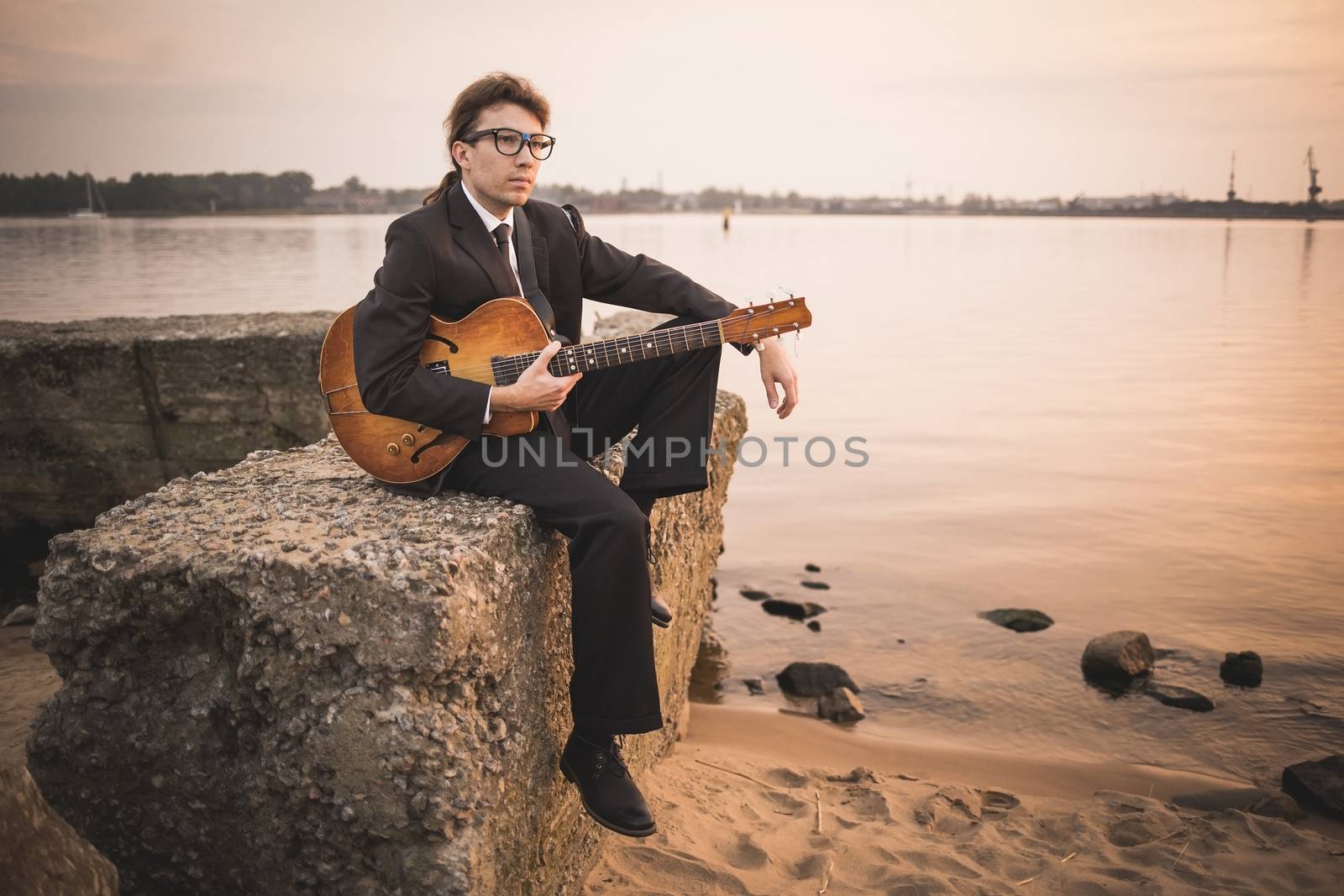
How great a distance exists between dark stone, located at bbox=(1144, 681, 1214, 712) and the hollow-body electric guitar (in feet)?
13.0

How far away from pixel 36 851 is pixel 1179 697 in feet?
17.9

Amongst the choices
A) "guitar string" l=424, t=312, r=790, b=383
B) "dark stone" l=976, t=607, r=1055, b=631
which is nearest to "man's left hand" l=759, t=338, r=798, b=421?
"guitar string" l=424, t=312, r=790, b=383

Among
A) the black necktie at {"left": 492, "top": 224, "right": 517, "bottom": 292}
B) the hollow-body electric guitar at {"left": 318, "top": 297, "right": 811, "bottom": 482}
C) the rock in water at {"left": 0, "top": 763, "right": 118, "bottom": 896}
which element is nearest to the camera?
the rock in water at {"left": 0, "top": 763, "right": 118, "bottom": 896}

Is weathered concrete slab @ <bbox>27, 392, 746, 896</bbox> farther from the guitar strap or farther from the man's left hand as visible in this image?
the man's left hand

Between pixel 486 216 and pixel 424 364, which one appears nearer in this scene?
pixel 424 364

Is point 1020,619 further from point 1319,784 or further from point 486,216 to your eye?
point 486,216

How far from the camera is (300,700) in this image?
2395 mm

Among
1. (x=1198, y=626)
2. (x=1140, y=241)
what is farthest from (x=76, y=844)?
(x=1140, y=241)

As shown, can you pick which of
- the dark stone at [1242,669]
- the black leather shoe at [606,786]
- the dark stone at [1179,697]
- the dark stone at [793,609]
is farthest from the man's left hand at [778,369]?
the dark stone at [1242,669]

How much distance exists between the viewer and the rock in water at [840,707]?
5180 millimetres

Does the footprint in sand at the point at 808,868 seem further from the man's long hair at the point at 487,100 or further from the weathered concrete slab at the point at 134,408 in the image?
the weathered concrete slab at the point at 134,408

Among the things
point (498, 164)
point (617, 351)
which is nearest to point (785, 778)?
point (617, 351)

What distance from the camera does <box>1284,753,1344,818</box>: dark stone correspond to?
167 inches

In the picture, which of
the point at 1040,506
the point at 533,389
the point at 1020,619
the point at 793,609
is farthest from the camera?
the point at 1040,506
